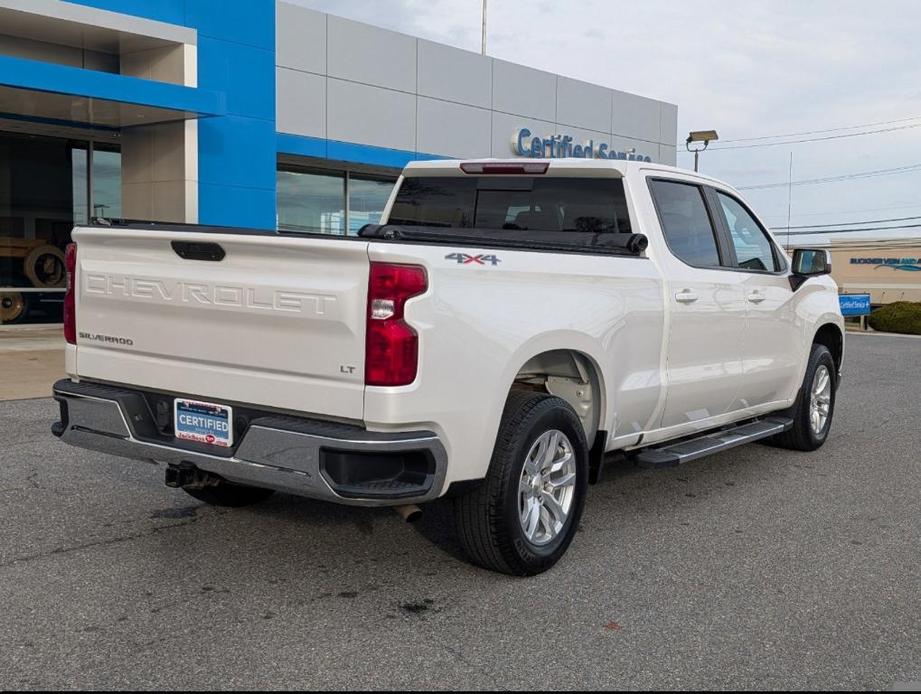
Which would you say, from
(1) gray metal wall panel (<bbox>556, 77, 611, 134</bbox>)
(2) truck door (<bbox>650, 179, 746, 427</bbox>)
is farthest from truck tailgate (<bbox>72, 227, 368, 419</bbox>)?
(1) gray metal wall panel (<bbox>556, 77, 611, 134</bbox>)

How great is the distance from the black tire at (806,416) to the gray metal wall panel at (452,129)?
1476 centimetres

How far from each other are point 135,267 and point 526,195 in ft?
7.82

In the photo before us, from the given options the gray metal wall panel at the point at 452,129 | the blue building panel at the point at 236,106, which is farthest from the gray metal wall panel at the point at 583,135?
the blue building panel at the point at 236,106

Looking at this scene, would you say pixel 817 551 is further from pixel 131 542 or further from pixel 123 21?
pixel 123 21

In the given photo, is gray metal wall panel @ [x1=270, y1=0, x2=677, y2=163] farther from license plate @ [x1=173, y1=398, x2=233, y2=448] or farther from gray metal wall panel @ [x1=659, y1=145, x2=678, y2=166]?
license plate @ [x1=173, y1=398, x2=233, y2=448]

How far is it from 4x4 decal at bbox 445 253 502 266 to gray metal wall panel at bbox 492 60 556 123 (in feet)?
63.0

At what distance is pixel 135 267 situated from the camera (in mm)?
4426

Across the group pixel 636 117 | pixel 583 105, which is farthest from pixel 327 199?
pixel 636 117

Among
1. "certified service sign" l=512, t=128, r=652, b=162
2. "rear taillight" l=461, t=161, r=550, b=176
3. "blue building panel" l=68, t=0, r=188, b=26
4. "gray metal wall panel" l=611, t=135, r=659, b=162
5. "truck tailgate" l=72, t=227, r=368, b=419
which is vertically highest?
"blue building panel" l=68, t=0, r=188, b=26

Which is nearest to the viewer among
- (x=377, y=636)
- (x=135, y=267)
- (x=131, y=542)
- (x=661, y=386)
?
(x=377, y=636)

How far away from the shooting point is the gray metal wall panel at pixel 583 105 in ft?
80.0

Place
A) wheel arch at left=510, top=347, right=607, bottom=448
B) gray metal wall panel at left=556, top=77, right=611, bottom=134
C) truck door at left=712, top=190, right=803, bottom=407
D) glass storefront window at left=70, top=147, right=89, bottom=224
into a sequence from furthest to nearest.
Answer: gray metal wall panel at left=556, top=77, right=611, bottom=134 → glass storefront window at left=70, top=147, right=89, bottom=224 → truck door at left=712, top=190, right=803, bottom=407 → wheel arch at left=510, top=347, right=607, bottom=448

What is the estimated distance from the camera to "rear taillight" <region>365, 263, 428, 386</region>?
3713mm

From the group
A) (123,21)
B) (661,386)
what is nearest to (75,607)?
(661,386)
